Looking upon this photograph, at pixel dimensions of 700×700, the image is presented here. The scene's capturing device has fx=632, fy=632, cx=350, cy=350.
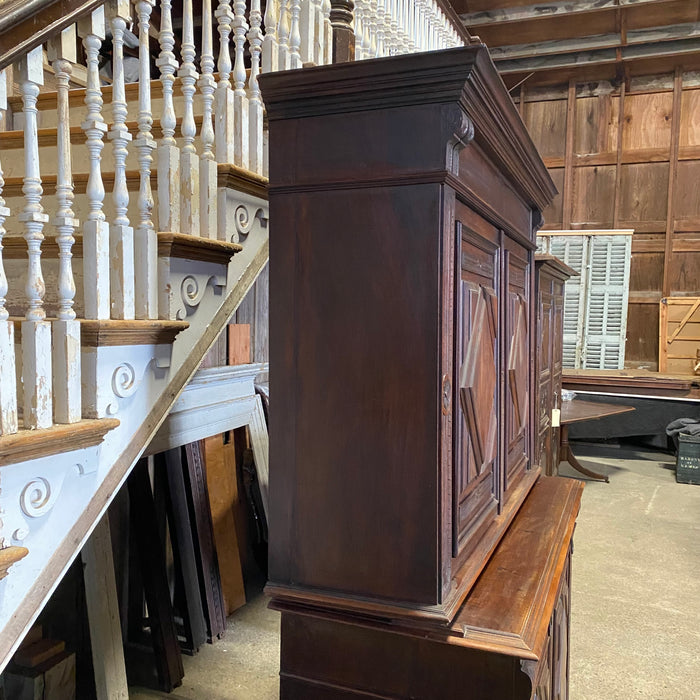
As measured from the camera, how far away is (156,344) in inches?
58.0

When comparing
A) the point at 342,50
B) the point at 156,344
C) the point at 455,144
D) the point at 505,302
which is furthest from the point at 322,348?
the point at 342,50

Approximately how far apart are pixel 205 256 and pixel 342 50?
0.73 metres

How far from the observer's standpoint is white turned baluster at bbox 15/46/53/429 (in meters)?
1.20

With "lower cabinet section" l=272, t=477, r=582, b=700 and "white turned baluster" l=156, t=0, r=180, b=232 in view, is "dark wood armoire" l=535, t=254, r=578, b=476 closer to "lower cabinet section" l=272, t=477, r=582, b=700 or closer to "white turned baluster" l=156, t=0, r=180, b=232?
"lower cabinet section" l=272, t=477, r=582, b=700

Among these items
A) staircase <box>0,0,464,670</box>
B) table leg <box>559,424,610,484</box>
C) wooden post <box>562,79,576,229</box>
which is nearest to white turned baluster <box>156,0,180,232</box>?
staircase <box>0,0,464,670</box>

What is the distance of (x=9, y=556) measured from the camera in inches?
43.5

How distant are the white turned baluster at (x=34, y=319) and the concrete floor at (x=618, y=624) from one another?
1.65 metres

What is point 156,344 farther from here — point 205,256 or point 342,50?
point 342,50

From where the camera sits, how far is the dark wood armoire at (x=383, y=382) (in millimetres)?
1030

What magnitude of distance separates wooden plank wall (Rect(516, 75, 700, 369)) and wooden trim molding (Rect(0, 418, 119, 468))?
23.5ft

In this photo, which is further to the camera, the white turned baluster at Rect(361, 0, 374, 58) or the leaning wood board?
the leaning wood board

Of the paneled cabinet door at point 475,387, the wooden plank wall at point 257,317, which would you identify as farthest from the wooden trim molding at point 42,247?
the wooden plank wall at point 257,317

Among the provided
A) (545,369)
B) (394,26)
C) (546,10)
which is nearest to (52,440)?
(394,26)

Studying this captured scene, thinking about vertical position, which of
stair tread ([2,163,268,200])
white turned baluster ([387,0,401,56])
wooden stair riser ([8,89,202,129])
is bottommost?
stair tread ([2,163,268,200])
